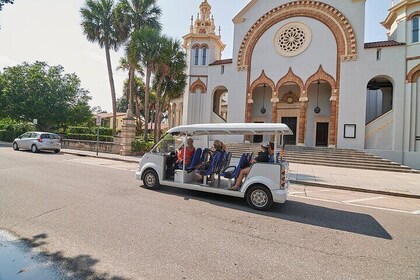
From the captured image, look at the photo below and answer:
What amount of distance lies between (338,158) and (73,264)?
59.2 ft

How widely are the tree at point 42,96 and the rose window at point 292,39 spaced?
23.3m

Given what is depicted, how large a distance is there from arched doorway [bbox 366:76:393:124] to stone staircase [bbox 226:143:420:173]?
6493 millimetres

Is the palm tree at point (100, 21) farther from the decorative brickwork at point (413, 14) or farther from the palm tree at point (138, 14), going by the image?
the decorative brickwork at point (413, 14)

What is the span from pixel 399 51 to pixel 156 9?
66.3 feet

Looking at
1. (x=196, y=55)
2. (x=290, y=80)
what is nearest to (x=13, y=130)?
(x=196, y=55)

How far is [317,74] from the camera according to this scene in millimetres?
20922

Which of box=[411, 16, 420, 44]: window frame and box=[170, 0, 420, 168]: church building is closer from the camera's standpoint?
box=[411, 16, 420, 44]: window frame

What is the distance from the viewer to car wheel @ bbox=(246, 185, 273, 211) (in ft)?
18.5

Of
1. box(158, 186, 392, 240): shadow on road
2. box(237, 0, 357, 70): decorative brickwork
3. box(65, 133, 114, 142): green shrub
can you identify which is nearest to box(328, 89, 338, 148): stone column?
box(237, 0, 357, 70): decorative brickwork

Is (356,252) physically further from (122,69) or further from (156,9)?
(122,69)

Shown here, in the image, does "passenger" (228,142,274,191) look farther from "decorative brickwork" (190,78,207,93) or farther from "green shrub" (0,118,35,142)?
"green shrub" (0,118,35,142)

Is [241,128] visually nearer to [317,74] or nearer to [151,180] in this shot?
[151,180]

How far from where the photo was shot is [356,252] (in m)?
3.67

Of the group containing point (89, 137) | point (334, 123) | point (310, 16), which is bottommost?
point (89, 137)
